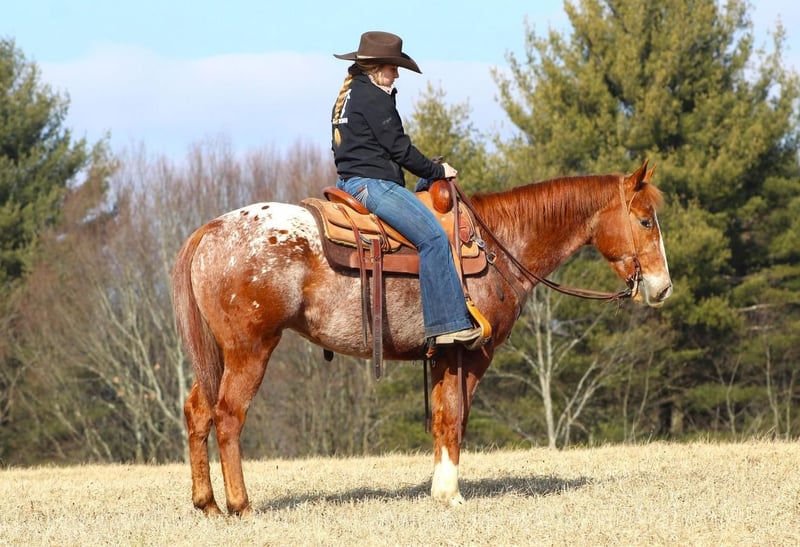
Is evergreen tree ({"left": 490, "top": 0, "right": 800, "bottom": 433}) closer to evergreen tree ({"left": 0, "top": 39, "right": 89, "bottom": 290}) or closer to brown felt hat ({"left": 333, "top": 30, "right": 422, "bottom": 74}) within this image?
evergreen tree ({"left": 0, "top": 39, "right": 89, "bottom": 290})

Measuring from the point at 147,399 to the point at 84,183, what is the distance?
7181mm

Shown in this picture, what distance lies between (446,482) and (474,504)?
0.29 metres

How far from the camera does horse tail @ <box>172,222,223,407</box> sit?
24.4ft

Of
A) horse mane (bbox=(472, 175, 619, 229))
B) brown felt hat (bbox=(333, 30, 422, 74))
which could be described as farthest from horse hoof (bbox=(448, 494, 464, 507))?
brown felt hat (bbox=(333, 30, 422, 74))

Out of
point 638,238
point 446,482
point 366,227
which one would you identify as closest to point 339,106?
point 366,227

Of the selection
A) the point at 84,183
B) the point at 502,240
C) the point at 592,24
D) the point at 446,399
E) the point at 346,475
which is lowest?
the point at 346,475

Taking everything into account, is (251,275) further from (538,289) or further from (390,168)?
(538,289)

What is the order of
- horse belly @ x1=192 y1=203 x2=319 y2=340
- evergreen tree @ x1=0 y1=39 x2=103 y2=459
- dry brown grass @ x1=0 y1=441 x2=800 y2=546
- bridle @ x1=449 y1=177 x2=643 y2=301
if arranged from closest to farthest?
dry brown grass @ x1=0 y1=441 x2=800 y2=546 → horse belly @ x1=192 y1=203 x2=319 y2=340 → bridle @ x1=449 y1=177 x2=643 y2=301 → evergreen tree @ x1=0 y1=39 x2=103 y2=459

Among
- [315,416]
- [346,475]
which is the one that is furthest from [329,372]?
[346,475]

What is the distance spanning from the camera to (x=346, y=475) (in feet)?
33.1

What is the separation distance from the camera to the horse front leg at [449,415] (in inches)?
309

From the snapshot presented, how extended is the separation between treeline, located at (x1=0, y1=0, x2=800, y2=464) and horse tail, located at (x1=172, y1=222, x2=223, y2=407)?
18370mm

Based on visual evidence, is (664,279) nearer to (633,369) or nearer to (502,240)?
(502,240)

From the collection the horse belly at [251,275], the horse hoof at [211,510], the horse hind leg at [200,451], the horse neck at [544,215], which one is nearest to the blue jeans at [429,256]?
the horse belly at [251,275]
